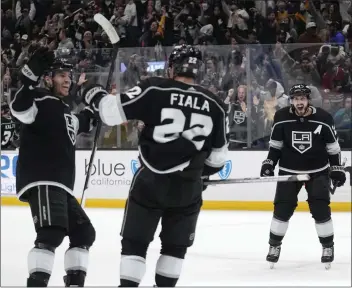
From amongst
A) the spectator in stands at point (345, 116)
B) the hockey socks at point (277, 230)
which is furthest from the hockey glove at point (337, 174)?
the spectator in stands at point (345, 116)

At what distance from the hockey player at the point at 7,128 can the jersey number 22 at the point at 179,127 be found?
4.79 meters

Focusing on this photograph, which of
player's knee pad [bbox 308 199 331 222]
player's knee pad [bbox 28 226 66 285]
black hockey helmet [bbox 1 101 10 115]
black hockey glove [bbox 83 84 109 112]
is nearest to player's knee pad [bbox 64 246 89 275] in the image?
player's knee pad [bbox 28 226 66 285]

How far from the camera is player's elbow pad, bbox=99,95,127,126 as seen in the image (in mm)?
3137

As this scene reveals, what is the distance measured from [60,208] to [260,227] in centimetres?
339

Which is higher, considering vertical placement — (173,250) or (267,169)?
(267,169)

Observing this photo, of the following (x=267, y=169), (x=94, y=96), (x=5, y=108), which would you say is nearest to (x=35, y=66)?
(x=94, y=96)

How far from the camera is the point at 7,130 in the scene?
788cm

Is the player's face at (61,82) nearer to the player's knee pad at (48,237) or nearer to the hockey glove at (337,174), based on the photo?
the player's knee pad at (48,237)

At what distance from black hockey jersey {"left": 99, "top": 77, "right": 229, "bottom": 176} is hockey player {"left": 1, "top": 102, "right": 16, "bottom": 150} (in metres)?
4.74

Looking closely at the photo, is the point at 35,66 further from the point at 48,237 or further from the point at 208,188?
the point at 208,188

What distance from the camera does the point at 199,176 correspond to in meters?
3.28

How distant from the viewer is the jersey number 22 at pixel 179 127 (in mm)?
3119

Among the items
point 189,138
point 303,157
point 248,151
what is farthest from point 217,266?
point 248,151

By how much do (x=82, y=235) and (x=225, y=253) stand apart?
6.51 ft
